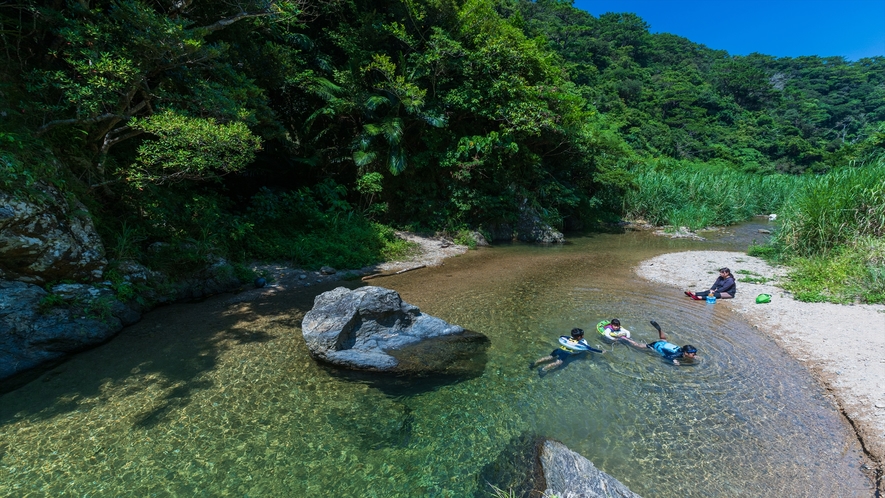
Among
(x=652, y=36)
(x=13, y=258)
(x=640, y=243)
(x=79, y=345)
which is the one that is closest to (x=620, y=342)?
(x=79, y=345)

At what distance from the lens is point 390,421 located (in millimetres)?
4383

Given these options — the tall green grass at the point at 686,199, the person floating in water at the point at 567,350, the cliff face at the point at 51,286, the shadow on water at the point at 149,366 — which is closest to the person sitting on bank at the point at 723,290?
the person floating in water at the point at 567,350

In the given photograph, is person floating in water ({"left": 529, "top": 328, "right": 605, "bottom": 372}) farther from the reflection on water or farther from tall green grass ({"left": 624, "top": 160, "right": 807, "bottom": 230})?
tall green grass ({"left": 624, "top": 160, "right": 807, "bottom": 230})

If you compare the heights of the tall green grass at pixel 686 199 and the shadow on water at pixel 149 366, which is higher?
the tall green grass at pixel 686 199

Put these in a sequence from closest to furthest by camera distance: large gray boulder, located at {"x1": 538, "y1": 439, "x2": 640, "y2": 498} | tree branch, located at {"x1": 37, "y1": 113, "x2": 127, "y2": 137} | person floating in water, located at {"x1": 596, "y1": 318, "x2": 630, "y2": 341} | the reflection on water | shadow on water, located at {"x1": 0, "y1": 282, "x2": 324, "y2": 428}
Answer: large gray boulder, located at {"x1": 538, "y1": 439, "x2": 640, "y2": 498} → the reflection on water → shadow on water, located at {"x1": 0, "y1": 282, "x2": 324, "y2": 428} → tree branch, located at {"x1": 37, "y1": 113, "x2": 127, "y2": 137} → person floating in water, located at {"x1": 596, "y1": 318, "x2": 630, "y2": 341}

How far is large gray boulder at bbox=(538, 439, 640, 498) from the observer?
10.3ft

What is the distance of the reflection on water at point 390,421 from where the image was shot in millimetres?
3588

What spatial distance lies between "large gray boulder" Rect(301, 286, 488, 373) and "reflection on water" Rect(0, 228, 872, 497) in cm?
34

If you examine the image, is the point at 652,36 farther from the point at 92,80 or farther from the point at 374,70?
the point at 92,80

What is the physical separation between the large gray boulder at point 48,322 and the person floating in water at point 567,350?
6.89 metres

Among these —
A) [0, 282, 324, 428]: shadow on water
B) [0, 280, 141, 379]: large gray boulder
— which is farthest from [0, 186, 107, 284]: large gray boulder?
[0, 282, 324, 428]: shadow on water

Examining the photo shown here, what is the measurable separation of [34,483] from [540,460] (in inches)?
184

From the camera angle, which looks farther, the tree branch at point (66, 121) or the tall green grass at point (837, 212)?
the tall green grass at point (837, 212)

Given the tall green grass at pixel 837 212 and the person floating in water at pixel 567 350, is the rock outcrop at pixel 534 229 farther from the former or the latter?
the person floating in water at pixel 567 350
